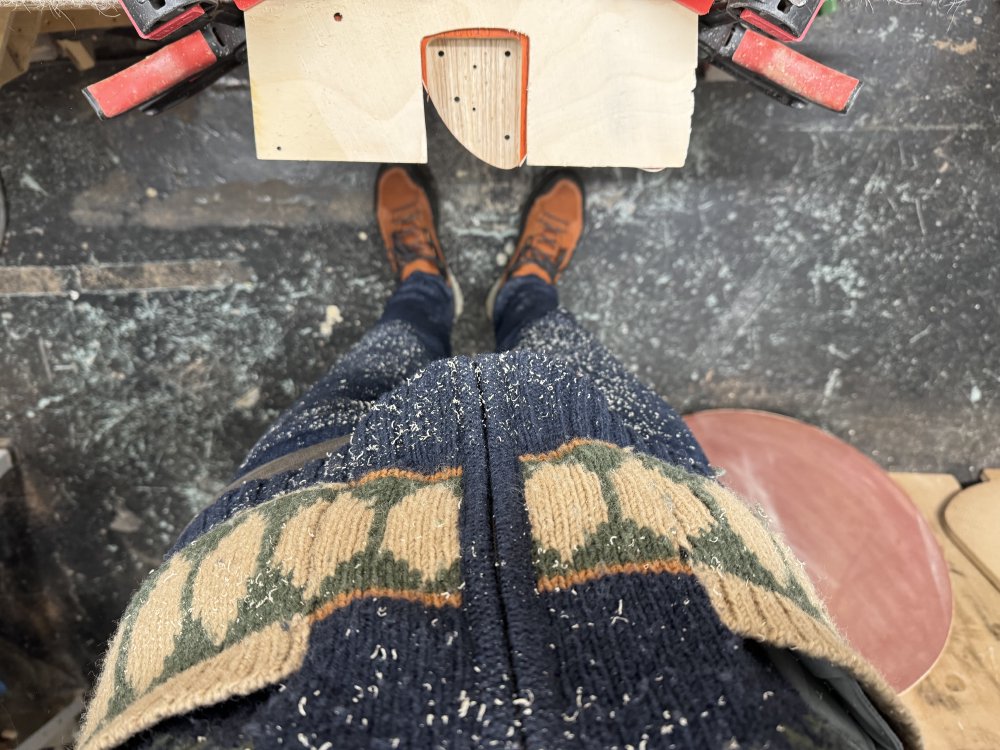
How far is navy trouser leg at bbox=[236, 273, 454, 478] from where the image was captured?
0.86m

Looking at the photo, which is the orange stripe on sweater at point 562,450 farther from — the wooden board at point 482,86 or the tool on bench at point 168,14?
the tool on bench at point 168,14

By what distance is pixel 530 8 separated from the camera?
27.2 inches

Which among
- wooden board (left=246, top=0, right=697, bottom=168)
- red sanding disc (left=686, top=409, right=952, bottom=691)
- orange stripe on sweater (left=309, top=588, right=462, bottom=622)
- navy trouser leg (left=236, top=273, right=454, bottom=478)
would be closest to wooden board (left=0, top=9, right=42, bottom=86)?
wooden board (left=246, top=0, right=697, bottom=168)

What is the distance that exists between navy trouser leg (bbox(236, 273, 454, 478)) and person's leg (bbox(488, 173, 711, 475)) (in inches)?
5.9

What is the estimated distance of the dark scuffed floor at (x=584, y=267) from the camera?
126 centimetres

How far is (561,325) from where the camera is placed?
1110 millimetres

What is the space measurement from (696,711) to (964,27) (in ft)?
4.73

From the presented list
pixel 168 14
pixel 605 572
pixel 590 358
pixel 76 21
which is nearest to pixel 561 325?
pixel 590 358

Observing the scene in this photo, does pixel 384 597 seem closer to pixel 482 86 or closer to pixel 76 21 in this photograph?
pixel 482 86

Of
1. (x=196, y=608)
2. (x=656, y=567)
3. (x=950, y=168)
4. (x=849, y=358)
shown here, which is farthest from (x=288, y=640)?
(x=950, y=168)

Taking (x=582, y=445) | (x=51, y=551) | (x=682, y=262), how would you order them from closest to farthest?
(x=582, y=445)
(x=682, y=262)
(x=51, y=551)

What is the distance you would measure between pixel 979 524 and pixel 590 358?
108cm

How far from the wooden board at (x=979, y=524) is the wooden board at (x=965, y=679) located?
0.03m

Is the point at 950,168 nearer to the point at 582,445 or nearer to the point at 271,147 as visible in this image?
the point at 582,445
